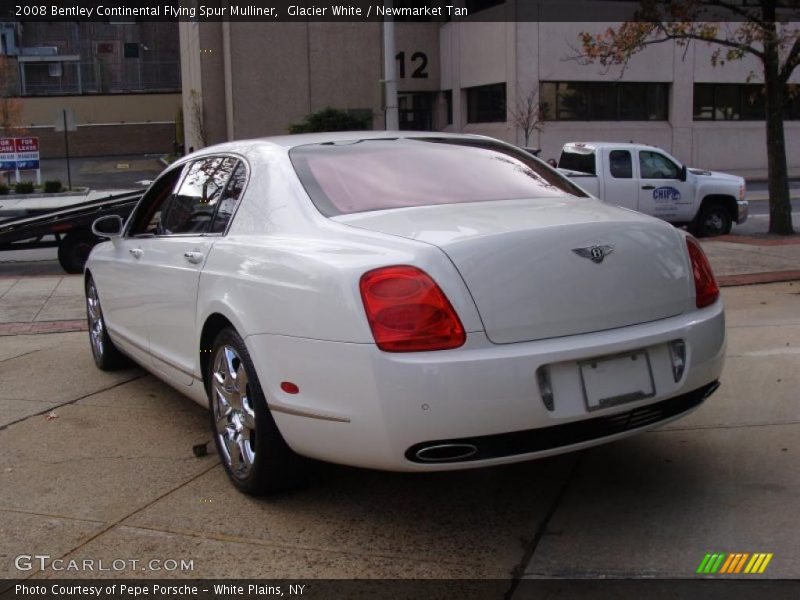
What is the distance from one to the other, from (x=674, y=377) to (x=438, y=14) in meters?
36.3

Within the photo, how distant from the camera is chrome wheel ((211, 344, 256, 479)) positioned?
3.96 meters

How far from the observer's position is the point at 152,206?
5.64m

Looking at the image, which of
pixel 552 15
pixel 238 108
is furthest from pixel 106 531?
pixel 238 108

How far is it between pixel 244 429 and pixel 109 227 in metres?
2.67

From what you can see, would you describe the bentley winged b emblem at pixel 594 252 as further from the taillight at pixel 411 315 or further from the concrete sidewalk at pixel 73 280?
the concrete sidewalk at pixel 73 280

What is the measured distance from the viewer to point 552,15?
32.8m

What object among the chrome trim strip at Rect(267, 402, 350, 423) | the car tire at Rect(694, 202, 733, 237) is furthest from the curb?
the car tire at Rect(694, 202, 733, 237)

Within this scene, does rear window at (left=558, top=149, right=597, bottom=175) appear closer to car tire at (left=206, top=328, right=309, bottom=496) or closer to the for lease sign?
car tire at (left=206, top=328, right=309, bottom=496)

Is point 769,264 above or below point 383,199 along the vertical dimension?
below

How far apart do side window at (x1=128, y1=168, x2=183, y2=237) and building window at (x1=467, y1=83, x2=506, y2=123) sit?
1158 inches

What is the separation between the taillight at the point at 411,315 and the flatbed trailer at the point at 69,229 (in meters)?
10.3

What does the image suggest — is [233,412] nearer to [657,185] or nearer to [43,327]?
[43,327]

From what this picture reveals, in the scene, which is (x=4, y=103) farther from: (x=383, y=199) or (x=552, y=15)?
(x=383, y=199)

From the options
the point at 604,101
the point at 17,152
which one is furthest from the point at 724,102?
→ the point at 17,152
